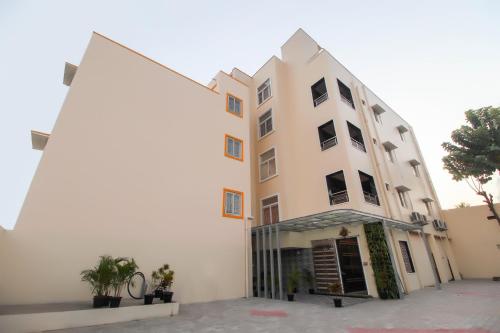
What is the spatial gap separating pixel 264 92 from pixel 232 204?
434 inches

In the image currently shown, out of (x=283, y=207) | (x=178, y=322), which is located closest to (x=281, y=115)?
(x=283, y=207)

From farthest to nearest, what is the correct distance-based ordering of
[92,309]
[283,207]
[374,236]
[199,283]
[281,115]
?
[281,115] < [283,207] < [374,236] < [199,283] < [92,309]

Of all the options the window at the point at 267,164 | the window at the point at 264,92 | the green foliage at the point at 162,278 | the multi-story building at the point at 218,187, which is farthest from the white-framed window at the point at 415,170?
the green foliage at the point at 162,278

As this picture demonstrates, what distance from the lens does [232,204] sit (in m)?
13.2

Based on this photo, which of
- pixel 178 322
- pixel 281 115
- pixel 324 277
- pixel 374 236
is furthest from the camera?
pixel 281 115

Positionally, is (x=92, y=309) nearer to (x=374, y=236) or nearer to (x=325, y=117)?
(x=374, y=236)

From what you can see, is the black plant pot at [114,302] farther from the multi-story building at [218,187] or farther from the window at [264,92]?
the window at [264,92]

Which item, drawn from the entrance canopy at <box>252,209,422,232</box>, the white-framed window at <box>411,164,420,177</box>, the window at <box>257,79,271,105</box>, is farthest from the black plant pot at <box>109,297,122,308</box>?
the white-framed window at <box>411,164,420,177</box>

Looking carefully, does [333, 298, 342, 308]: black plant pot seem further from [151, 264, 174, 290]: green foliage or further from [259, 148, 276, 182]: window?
[259, 148, 276, 182]: window

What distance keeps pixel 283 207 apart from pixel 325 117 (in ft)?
22.0

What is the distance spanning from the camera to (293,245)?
1396 centimetres

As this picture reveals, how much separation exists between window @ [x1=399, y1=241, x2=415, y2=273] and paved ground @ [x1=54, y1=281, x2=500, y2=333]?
4.83 metres

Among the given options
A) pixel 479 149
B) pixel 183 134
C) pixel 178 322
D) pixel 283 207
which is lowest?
pixel 178 322

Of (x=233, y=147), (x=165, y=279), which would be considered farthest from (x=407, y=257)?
(x=165, y=279)
